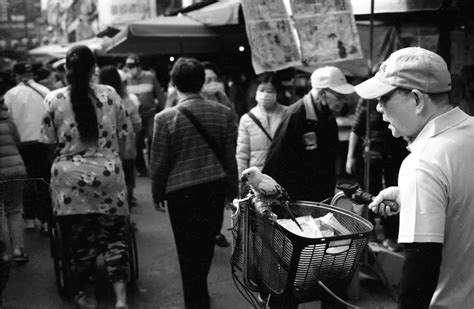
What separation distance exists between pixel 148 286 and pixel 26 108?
218 centimetres

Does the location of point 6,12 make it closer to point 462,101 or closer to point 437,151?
point 437,151

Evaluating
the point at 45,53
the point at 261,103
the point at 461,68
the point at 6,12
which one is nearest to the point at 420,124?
the point at 6,12

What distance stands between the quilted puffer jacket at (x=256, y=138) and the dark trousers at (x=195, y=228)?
1.38 meters

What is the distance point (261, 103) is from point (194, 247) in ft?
6.23

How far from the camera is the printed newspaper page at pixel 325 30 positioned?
4.74 meters

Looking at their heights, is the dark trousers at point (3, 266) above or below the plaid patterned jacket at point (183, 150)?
below

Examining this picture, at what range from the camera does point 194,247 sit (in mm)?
4172

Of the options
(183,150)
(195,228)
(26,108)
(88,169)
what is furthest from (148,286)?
(26,108)

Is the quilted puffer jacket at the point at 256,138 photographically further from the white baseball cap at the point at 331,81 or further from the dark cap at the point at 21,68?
the dark cap at the point at 21,68

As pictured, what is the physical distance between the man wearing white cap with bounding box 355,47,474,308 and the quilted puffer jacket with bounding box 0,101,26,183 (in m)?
2.48

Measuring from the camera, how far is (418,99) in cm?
191

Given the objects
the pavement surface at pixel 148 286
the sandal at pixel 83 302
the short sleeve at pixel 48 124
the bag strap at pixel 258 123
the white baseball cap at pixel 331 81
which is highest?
the white baseball cap at pixel 331 81

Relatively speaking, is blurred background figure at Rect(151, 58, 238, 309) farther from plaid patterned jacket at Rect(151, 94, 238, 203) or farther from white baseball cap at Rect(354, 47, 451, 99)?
white baseball cap at Rect(354, 47, 451, 99)

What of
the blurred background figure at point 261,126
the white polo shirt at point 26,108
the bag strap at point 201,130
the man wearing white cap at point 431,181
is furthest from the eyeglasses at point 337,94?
the white polo shirt at point 26,108
